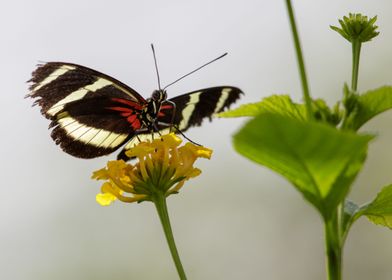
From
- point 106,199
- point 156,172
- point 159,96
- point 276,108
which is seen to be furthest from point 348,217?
point 159,96

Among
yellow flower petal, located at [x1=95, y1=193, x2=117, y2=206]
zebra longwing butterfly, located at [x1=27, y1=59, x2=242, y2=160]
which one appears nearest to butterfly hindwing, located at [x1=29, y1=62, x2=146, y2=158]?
zebra longwing butterfly, located at [x1=27, y1=59, x2=242, y2=160]

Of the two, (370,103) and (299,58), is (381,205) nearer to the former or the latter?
(370,103)

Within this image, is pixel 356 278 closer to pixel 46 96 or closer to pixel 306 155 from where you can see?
pixel 46 96

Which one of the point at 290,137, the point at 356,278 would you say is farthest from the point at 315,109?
the point at 356,278

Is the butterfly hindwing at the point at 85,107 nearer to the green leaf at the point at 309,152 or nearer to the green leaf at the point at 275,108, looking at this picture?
the green leaf at the point at 275,108

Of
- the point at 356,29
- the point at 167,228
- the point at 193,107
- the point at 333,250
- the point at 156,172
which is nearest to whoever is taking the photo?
the point at 333,250

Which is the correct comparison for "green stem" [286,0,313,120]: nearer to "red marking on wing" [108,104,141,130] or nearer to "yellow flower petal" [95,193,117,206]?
"yellow flower petal" [95,193,117,206]
